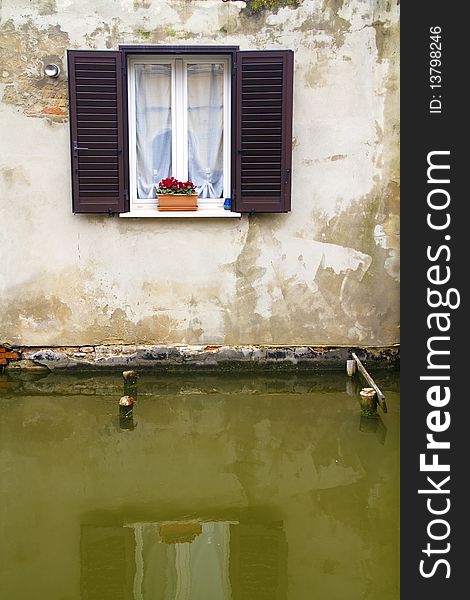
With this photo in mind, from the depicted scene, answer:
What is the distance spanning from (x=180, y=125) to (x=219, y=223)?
1.07 meters

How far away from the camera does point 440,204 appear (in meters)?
6.18

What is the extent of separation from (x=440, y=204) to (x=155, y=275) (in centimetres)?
288

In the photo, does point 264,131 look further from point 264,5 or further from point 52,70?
point 52,70

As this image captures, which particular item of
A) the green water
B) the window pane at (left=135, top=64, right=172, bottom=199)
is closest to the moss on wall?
the window pane at (left=135, top=64, right=172, bottom=199)

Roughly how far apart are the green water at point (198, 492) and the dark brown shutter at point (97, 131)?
182cm

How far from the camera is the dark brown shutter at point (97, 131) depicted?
23.3 ft

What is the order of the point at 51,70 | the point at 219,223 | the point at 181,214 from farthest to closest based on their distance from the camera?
the point at 219,223
the point at 181,214
the point at 51,70

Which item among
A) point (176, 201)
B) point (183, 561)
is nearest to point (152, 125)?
point (176, 201)

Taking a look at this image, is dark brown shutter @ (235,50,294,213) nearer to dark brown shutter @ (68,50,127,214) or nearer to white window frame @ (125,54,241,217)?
white window frame @ (125,54,241,217)

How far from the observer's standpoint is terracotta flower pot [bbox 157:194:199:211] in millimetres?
7434

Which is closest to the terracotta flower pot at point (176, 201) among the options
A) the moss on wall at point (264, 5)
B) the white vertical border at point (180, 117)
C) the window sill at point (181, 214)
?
the window sill at point (181, 214)

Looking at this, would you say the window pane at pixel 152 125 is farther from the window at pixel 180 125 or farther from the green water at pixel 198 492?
the green water at pixel 198 492

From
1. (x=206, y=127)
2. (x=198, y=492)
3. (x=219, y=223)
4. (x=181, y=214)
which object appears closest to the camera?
(x=198, y=492)

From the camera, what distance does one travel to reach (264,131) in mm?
7227
